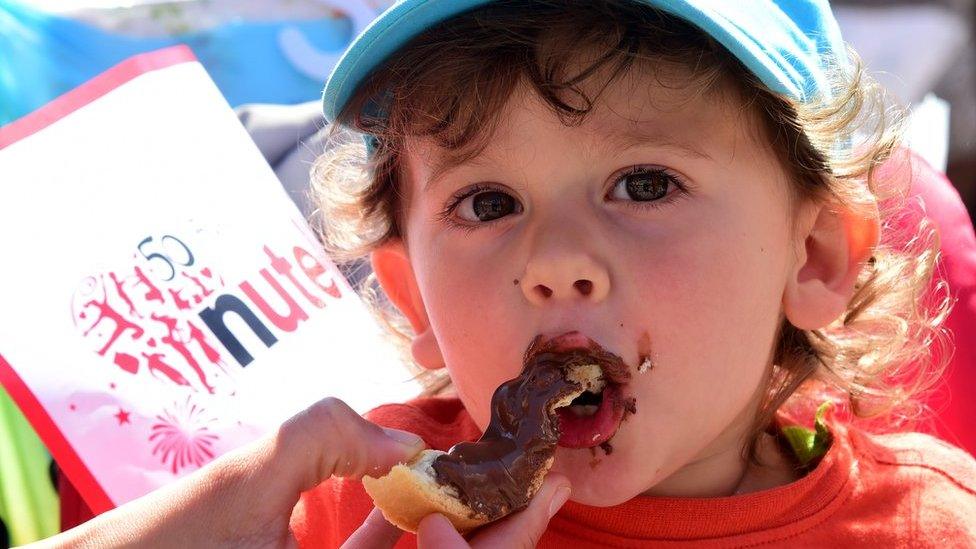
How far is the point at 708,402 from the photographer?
4.47 ft

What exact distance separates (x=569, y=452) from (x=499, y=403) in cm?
13

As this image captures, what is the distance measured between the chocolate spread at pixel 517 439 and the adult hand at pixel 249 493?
0.10 metres

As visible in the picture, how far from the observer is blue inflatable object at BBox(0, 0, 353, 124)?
2.42 m

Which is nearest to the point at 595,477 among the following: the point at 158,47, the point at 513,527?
the point at 513,527

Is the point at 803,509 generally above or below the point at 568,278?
below

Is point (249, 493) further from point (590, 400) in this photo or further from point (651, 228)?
point (651, 228)

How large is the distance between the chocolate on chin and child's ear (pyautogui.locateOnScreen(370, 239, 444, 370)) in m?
0.47

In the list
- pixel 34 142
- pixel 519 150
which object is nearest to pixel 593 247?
pixel 519 150

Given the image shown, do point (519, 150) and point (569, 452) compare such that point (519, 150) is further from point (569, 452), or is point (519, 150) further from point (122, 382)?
point (122, 382)

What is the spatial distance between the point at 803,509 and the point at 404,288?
0.71 m

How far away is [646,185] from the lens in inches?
52.9

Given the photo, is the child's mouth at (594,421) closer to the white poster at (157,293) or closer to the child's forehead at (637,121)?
the child's forehead at (637,121)

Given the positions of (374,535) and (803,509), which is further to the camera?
(803,509)

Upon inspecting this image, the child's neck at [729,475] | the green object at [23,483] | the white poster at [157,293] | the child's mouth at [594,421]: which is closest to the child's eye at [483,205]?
the child's mouth at [594,421]
